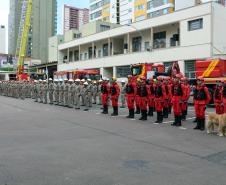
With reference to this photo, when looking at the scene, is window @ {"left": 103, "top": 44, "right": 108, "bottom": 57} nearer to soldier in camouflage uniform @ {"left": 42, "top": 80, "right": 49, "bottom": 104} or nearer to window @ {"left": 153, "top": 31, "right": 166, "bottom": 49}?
window @ {"left": 153, "top": 31, "right": 166, "bottom": 49}

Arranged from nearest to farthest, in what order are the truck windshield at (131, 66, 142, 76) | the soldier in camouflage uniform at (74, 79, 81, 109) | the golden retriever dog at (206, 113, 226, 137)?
the golden retriever dog at (206, 113, 226, 137), the soldier in camouflage uniform at (74, 79, 81, 109), the truck windshield at (131, 66, 142, 76)

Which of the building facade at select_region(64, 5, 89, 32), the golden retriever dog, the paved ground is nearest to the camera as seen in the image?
the paved ground

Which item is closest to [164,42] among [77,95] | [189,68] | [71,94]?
[189,68]

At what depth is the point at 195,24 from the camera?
3347cm

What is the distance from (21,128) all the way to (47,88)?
41.8 ft

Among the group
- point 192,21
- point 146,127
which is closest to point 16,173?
point 146,127

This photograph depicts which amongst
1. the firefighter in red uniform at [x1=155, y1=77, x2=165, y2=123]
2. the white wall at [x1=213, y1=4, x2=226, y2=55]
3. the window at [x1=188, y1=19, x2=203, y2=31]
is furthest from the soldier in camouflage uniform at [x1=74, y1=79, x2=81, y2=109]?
the window at [x1=188, y1=19, x2=203, y2=31]

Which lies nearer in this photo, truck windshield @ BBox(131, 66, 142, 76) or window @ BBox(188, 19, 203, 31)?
truck windshield @ BBox(131, 66, 142, 76)

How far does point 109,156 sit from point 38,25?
111856 mm

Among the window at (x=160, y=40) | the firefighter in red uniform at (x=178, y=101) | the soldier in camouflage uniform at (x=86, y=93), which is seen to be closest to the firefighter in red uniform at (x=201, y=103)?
the firefighter in red uniform at (x=178, y=101)

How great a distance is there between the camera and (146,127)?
12.5 m

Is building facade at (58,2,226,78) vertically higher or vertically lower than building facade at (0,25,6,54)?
lower

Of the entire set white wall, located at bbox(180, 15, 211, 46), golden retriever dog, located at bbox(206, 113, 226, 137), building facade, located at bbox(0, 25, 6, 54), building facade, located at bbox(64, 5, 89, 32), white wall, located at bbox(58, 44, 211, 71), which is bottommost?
golden retriever dog, located at bbox(206, 113, 226, 137)

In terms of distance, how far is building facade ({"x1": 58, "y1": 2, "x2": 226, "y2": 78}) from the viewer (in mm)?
32125
